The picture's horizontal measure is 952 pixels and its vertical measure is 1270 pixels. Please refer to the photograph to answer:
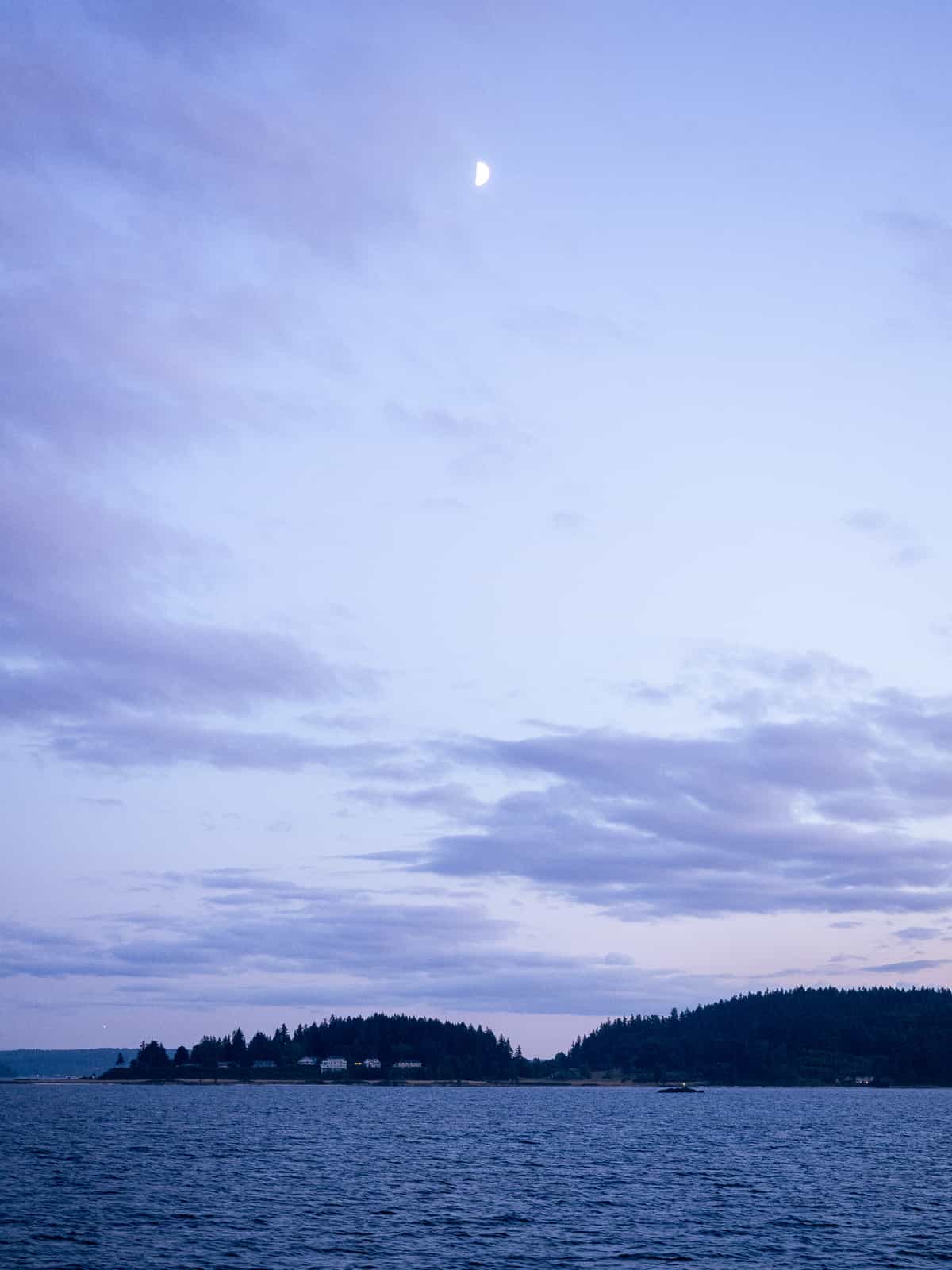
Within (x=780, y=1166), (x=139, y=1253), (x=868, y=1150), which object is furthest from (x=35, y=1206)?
(x=868, y=1150)

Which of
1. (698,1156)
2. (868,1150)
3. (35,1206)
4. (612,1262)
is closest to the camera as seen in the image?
(612,1262)

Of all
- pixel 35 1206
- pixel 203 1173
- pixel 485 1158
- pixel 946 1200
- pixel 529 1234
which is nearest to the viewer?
pixel 529 1234

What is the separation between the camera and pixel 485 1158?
163 m

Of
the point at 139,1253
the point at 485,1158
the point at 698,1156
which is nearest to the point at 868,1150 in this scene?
the point at 698,1156

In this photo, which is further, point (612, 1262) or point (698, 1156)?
point (698, 1156)

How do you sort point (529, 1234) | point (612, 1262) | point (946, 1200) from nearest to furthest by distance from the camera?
1. point (612, 1262)
2. point (529, 1234)
3. point (946, 1200)

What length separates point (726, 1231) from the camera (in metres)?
96.1

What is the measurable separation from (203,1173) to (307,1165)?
19.1 meters

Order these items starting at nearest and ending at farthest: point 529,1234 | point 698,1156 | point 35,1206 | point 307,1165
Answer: point 529,1234, point 35,1206, point 307,1165, point 698,1156

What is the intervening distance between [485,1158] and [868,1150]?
65458 mm

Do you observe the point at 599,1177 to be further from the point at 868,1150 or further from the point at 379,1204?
the point at 868,1150

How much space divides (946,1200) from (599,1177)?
37999 mm

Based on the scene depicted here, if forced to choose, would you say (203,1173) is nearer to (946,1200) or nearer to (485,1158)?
(485,1158)

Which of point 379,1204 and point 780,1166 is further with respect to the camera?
point 780,1166
